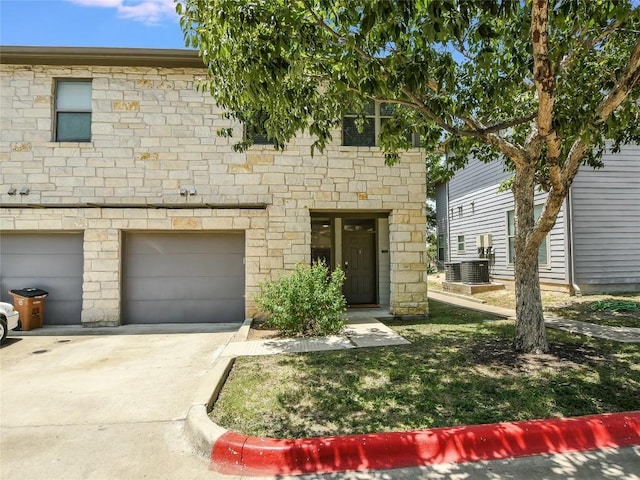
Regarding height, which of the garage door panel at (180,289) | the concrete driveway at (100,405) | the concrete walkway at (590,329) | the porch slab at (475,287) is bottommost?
the concrete driveway at (100,405)

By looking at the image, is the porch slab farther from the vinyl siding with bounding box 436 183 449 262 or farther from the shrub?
the shrub

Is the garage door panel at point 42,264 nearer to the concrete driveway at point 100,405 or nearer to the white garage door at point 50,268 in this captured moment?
the white garage door at point 50,268

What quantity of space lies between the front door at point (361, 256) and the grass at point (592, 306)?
4.04m

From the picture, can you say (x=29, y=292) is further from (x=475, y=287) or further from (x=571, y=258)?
(x=571, y=258)

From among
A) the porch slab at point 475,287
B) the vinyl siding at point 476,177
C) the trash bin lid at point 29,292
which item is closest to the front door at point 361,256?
the porch slab at point 475,287

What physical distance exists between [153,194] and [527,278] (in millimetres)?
7703

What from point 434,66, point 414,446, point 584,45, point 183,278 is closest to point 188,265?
point 183,278

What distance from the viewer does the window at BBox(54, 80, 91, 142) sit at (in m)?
8.52

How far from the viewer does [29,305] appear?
25.9 feet

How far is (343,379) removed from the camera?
178 inches

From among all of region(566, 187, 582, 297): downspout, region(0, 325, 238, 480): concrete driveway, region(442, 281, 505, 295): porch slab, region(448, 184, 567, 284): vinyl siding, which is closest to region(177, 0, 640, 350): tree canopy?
region(0, 325, 238, 480): concrete driveway

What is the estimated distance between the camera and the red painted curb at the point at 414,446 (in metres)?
2.88

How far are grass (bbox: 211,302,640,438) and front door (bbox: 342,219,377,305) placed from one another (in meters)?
Result: 4.11

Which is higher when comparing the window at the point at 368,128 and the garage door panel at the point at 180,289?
the window at the point at 368,128
